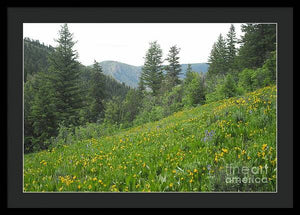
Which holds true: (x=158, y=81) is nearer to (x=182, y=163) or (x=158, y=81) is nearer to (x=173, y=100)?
(x=173, y=100)

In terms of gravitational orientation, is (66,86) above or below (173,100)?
above

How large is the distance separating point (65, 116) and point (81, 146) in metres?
2.07

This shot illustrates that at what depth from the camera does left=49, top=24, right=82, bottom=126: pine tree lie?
6.96m

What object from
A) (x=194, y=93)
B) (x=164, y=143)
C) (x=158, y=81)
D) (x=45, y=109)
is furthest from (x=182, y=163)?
(x=194, y=93)

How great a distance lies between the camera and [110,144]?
16.3 ft

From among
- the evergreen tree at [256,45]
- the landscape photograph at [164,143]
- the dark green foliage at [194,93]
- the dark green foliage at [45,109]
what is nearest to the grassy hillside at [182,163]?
the landscape photograph at [164,143]

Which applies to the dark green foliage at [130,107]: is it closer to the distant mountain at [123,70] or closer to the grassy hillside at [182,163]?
the distant mountain at [123,70]

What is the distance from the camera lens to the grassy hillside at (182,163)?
3.32 meters

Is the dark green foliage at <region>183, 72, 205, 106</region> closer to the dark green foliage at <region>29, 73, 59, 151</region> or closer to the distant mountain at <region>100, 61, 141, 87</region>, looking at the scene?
the distant mountain at <region>100, 61, 141, 87</region>

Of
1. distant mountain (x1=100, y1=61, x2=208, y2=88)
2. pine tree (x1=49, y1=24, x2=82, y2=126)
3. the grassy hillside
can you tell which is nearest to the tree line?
pine tree (x1=49, y1=24, x2=82, y2=126)

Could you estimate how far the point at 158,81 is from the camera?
30.9ft
